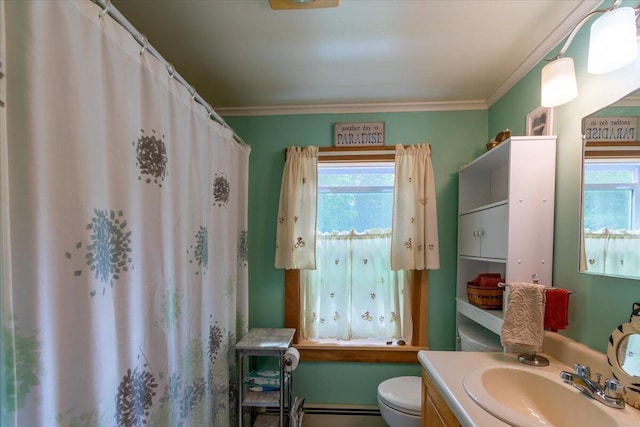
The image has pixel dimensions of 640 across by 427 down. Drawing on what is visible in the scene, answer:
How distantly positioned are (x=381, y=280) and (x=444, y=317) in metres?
0.49

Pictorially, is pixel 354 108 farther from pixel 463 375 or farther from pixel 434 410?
pixel 434 410

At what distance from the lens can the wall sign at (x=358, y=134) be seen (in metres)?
1.96

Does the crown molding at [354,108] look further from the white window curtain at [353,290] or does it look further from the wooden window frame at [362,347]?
the white window curtain at [353,290]

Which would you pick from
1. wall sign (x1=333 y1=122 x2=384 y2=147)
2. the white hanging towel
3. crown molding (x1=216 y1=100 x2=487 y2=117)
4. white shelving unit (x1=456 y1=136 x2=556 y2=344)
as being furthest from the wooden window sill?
crown molding (x1=216 y1=100 x2=487 y2=117)

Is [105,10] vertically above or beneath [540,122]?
above

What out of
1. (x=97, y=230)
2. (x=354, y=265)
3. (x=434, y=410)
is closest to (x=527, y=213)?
(x=434, y=410)

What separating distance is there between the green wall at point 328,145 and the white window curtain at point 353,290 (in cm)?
21

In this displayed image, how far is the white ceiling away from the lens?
1.13 metres

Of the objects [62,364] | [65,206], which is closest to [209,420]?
[62,364]

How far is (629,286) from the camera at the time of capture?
0.90 metres

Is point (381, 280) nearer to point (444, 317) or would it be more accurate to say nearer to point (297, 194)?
point (444, 317)

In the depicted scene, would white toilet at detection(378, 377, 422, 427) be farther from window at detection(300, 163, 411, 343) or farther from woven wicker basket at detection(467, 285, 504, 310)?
woven wicker basket at detection(467, 285, 504, 310)

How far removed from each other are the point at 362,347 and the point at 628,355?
1.36 meters

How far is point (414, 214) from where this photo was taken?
186 cm
